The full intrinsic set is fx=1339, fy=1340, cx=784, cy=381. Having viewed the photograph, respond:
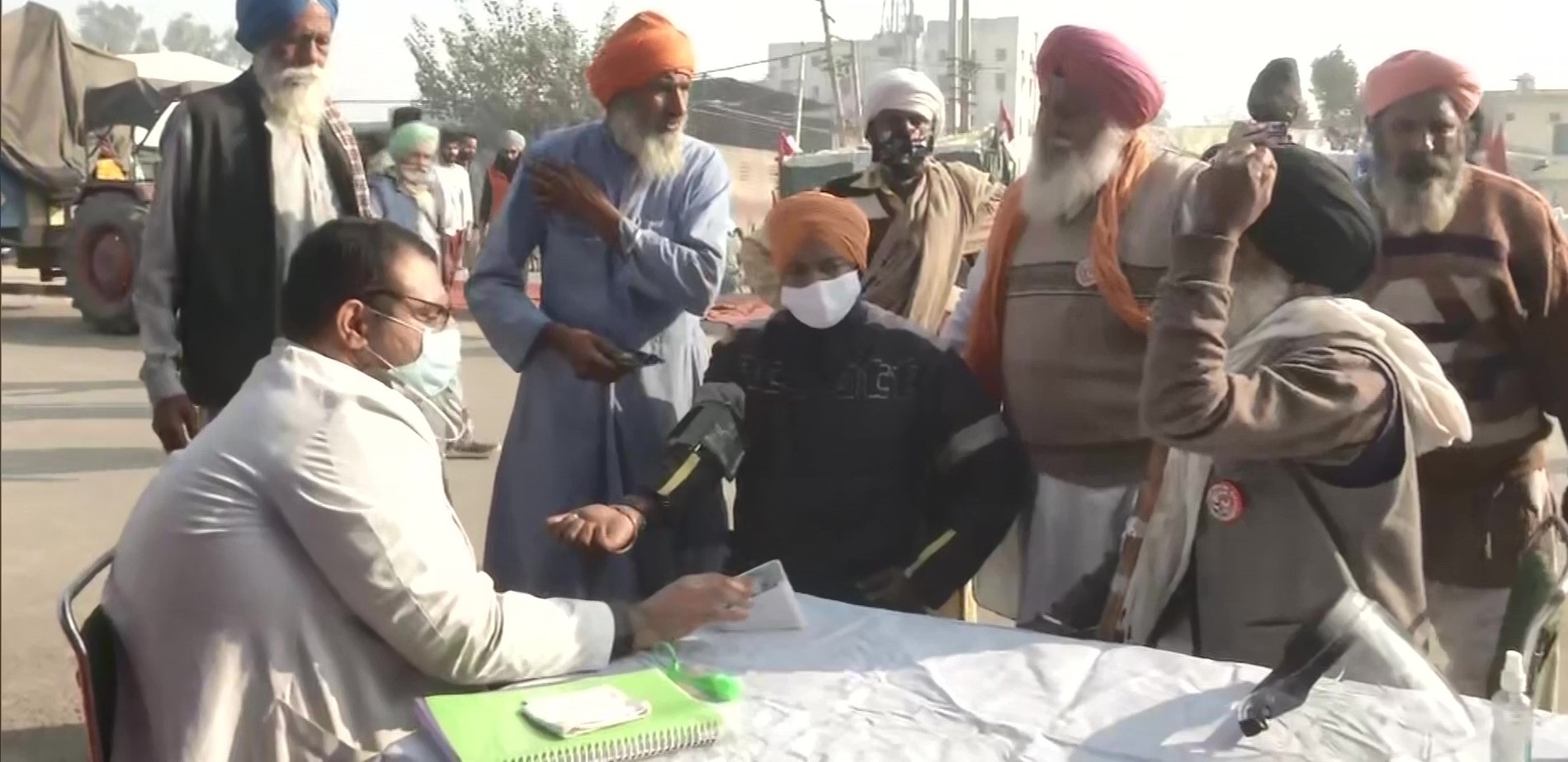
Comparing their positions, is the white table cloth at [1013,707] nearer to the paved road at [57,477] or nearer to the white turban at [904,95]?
the paved road at [57,477]

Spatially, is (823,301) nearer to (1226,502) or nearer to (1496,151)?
(1226,502)

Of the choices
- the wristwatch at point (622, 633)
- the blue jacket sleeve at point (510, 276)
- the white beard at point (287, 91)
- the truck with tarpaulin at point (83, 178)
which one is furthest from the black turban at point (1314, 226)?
the truck with tarpaulin at point (83, 178)

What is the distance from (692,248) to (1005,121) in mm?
2509

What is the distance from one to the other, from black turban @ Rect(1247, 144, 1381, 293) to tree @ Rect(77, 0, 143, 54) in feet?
6.00

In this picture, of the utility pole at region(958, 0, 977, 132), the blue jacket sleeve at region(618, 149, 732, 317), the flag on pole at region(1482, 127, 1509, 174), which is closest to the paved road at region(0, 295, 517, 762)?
the blue jacket sleeve at region(618, 149, 732, 317)

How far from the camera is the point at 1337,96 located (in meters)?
4.21

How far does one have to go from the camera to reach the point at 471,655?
1.50m

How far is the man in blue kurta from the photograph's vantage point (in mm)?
2555

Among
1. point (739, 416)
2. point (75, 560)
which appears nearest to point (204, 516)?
point (75, 560)

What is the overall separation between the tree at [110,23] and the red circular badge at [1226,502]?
186 cm

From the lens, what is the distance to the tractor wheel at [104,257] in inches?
245

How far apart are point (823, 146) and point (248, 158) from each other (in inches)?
141

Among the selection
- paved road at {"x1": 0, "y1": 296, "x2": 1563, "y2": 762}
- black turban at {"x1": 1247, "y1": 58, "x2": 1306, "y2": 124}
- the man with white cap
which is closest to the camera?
paved road at {"x1": 0, "y1": 296, "x2": 1563, "y2": 762}

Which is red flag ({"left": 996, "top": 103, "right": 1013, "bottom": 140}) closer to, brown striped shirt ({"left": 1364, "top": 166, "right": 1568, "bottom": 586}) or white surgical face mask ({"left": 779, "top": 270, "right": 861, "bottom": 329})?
brown striped shirt ({"left": 1364, "top": 166, "right": 1568, "bottom": 586})
